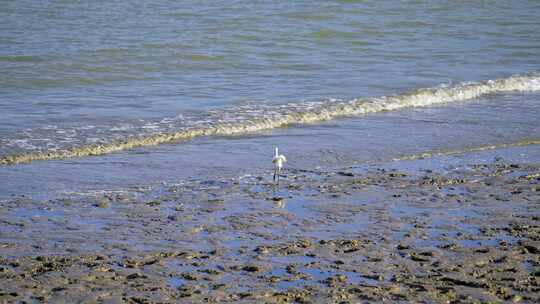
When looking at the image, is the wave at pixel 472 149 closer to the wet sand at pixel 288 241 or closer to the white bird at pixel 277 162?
the wet sand at pixel 288 241

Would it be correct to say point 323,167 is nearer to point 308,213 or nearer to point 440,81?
point 308,213

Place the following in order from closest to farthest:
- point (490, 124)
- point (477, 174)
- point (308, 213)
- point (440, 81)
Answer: point (308, 213) < point (477, 174) < point (490, 124) < point (440, 81)

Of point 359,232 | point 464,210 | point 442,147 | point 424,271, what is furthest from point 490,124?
point 424,271

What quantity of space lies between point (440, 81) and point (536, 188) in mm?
6608

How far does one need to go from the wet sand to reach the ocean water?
0.81m

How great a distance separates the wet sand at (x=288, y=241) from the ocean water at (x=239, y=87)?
0.81 meters

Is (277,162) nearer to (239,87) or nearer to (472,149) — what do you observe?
(472,149)

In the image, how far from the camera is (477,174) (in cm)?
813

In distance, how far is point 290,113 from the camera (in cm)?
1132

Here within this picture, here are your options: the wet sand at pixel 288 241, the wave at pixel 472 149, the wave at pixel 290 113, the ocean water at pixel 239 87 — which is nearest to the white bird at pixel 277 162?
the wet sand at pixel 288 241

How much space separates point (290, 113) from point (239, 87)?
2183mm

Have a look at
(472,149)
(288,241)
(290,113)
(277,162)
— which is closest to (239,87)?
(290,113)

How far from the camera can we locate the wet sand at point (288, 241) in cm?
516

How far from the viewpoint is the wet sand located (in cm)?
516
